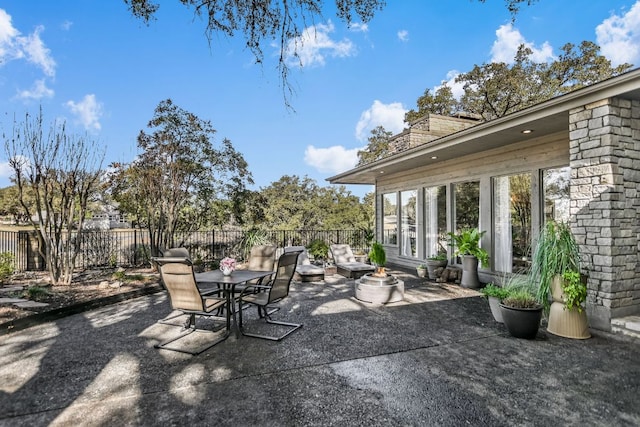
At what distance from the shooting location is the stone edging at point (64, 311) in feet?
13.4

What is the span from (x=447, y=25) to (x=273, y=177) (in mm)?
18416

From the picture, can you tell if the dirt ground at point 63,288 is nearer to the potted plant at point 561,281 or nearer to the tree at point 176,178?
the tree at point 176,178

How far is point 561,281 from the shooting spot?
3875 mm

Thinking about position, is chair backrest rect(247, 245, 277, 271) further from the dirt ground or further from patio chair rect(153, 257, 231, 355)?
the dirt ground

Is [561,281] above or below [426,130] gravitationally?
below

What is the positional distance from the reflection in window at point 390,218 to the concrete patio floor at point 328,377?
591 centimetres

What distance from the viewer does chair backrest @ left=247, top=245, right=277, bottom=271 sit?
5333mm

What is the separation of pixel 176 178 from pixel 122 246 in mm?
2541

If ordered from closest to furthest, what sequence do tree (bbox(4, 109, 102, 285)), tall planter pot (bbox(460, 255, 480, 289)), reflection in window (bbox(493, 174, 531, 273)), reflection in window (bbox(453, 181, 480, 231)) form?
reflection in window (bbox(493, 174, 531, 273)) → tree (bbox(4, 109, 102, 285)) → tall planter pot (bbox(460, 255, 480, 289)) → reflection in window (bbox(453, 181, 480, 231))

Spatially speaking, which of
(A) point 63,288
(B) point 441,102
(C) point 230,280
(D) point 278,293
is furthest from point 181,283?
(B) point 441,102

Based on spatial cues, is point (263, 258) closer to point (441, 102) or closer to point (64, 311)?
point (64, 311)

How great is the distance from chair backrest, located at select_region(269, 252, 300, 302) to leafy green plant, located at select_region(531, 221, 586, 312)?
2.94 metres

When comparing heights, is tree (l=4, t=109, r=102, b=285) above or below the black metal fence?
above

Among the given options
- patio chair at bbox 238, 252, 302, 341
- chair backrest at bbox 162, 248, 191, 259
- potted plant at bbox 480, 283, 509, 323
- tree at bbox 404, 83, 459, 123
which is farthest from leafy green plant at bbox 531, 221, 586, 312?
tree at bbox 404, 83, 459, 123
